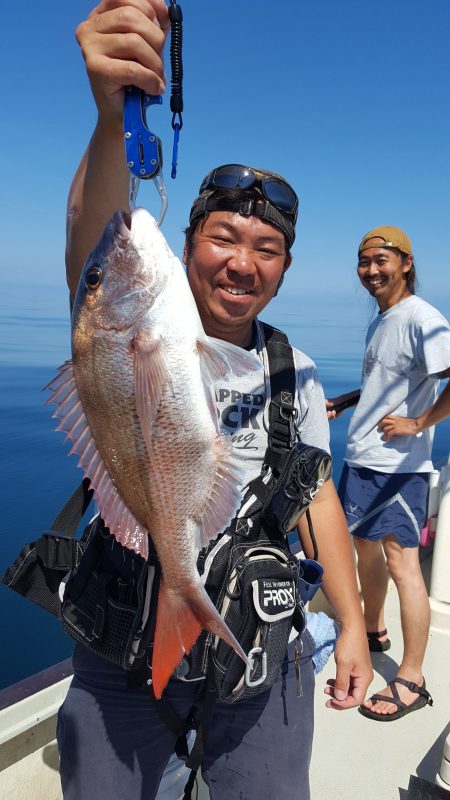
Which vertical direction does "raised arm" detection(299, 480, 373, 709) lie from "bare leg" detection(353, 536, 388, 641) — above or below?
above

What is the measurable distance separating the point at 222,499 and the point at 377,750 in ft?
8.60

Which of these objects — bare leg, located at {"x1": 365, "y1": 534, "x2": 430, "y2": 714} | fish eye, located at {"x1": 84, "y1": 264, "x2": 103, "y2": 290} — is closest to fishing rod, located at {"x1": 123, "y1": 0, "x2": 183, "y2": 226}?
fish eye, located at {"x1": 84, "y1": 264, "x2": 103, "y2": 290}

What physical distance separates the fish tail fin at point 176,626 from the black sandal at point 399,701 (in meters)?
2.50

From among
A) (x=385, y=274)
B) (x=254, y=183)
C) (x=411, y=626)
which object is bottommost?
(x=411, y=626)

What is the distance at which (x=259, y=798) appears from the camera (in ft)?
5.68

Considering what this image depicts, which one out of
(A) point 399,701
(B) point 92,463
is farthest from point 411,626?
(B) point 92,463

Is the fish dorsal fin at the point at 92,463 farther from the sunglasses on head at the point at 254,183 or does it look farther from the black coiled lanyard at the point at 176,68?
the sunglasses on head at the point at 254,183

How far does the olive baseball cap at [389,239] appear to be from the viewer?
3.79 m

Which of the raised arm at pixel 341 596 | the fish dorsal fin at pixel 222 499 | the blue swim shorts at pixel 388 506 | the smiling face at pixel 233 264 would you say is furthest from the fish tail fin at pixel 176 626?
the blue swim shorts at pixel 388 506

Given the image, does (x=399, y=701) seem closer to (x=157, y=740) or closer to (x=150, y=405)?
(x=157, y=740)

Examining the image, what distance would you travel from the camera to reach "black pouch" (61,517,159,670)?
5.38ft

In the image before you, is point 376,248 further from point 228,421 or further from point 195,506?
point 195,506

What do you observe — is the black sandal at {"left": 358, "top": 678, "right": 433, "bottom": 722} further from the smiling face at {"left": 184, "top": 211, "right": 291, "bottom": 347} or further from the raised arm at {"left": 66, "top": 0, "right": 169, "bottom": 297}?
the raised arm at {"left": 66, "top": 0, "right": 169, "bottom": 297}

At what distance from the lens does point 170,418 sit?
1309 mm
